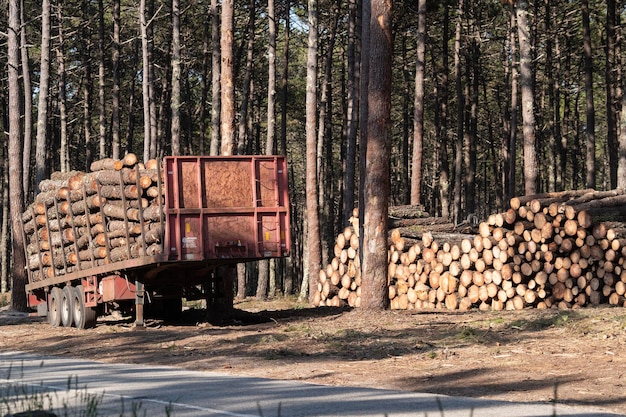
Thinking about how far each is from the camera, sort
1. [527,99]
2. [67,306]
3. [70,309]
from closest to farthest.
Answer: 1. [70,309]
2. [67,306]
3. [527,99]

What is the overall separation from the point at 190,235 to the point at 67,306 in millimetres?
4663

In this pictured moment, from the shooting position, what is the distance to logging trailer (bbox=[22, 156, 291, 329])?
58.1 feet

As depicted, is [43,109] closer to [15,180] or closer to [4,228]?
[15,180]

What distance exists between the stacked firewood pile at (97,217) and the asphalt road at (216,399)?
6.04 meters

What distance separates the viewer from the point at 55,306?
21.7 meters

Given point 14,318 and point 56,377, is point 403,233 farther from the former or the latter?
point 56,377

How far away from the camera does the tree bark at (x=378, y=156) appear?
1859 centimetres

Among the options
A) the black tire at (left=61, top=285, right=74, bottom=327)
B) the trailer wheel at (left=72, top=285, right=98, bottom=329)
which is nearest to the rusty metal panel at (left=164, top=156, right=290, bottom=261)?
the trailer wheel at (left=72, top=285, right=98, bottom=329)

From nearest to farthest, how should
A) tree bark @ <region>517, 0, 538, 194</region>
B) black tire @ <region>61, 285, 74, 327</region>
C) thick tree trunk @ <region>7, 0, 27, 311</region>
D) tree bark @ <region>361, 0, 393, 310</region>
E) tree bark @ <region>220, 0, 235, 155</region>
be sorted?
tree bark @ <region>361, 0, 393, 310</region>, black tire @ <region>61, 285, 74, 327</region>, tree bark @ <region>220, 0, 235, 155</region>, tree bark @ <region>517, 0, 538, 194</region>, thick tree trunk @ <region>7, 0, 27, 311</region>

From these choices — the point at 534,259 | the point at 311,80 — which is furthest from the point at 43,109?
the point at 534,259

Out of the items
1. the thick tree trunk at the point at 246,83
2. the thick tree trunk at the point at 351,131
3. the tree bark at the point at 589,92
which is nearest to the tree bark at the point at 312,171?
the thick tree trunk at the point at 351,131

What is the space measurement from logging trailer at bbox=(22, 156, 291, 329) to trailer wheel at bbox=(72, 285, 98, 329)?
0.08 ft

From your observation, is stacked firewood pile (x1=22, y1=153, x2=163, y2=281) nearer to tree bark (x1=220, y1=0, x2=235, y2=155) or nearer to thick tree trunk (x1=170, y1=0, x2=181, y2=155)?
tree bark (x1=220, y1=0, x2=235, y2=155)

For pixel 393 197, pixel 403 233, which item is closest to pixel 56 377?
pixel 403 233
